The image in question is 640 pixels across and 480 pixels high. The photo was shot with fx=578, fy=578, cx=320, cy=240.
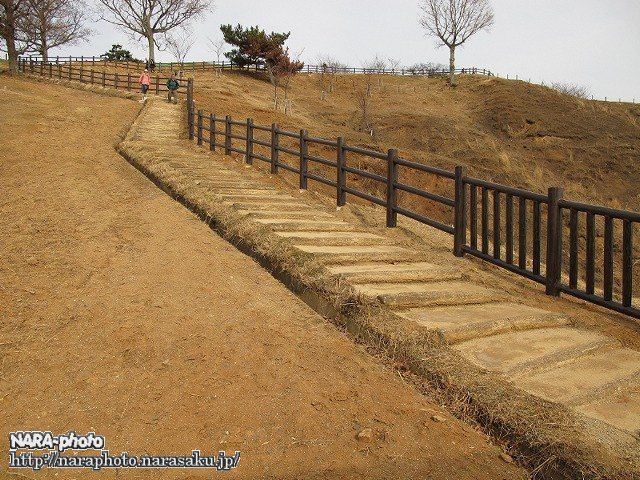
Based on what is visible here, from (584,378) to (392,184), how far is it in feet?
16.6

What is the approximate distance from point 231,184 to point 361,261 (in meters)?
4.61

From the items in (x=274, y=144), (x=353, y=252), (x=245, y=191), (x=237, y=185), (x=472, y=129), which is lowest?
(x=353, y=252)

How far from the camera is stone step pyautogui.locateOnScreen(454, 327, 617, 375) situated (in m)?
3.85

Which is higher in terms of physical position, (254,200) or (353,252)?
(254,200)

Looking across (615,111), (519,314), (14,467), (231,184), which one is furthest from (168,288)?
(615,111)

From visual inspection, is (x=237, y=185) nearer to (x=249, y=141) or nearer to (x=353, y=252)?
(x=249, y=141)

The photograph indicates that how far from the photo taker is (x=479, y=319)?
4.59 metres

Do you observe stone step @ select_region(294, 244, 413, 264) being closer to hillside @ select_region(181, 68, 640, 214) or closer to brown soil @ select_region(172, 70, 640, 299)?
brown soil @ select_region(172, 70, 640, 299)

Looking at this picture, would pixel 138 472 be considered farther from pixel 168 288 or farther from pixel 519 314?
pixel 519 314

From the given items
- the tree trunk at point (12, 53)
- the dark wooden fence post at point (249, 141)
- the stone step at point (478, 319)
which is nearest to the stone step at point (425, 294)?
the stone step at point (478, 319)

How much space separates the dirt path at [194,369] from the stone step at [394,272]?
2.00ft

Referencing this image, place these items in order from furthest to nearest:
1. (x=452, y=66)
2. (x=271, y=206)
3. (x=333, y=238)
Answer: (x=452, y=66) < (x=271, y=206) < (x=333, y=238)

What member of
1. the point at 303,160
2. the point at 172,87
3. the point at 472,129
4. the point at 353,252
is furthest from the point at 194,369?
the point at 472,129

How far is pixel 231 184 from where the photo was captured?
32.7ft
